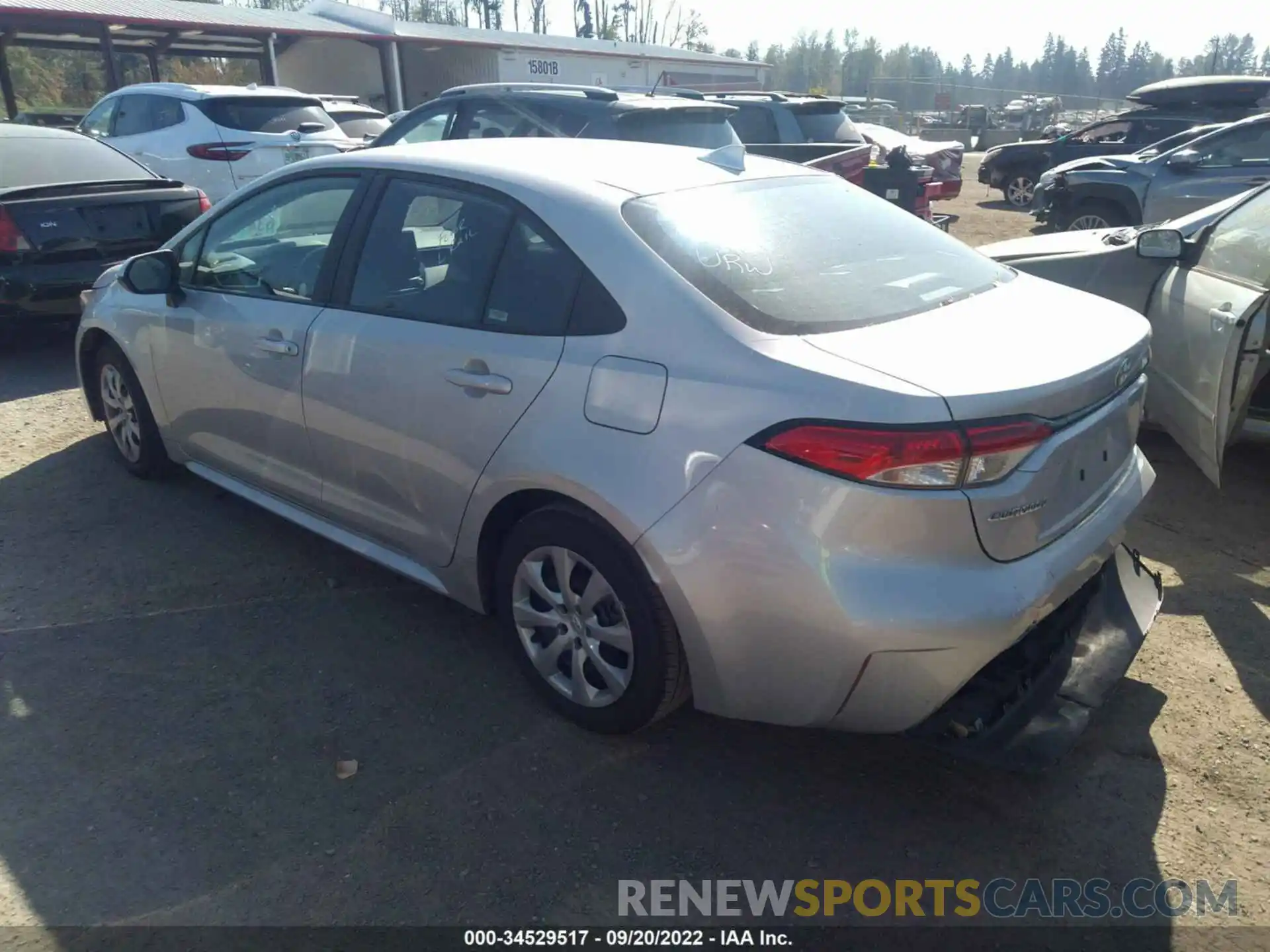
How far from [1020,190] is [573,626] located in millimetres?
17222

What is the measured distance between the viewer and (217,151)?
9.95 m

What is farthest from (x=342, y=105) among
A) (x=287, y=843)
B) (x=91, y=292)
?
(x=287, y=843)

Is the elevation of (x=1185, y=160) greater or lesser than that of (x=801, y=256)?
lesser

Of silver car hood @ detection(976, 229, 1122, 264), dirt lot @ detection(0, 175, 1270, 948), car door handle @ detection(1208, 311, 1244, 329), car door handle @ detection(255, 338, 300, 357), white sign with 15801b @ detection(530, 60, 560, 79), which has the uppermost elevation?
white sign with 15801b @ detection(530, 60, 560, 79)

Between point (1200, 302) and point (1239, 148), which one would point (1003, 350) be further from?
point (1239, 148)

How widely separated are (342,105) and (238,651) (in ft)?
47.8

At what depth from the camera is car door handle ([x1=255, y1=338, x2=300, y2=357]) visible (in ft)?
11.9

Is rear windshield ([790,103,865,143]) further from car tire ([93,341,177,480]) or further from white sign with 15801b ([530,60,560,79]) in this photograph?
white sign with 15801b ([530,60,560,79])

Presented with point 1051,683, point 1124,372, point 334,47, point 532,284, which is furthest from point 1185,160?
point 334,47

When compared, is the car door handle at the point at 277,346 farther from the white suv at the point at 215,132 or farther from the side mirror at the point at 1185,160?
the side mirror at the point at 1185,160

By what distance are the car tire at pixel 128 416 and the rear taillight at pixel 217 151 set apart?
18.8 ft

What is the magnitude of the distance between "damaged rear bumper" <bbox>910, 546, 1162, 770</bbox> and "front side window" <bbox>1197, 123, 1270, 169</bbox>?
945 cm

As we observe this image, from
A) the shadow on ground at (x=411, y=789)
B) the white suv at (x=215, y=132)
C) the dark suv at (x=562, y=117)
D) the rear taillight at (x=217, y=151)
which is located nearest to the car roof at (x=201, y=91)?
the white suv at (x=215, y=132)

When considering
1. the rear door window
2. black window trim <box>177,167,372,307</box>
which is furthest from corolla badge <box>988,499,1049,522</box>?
the rear door window
